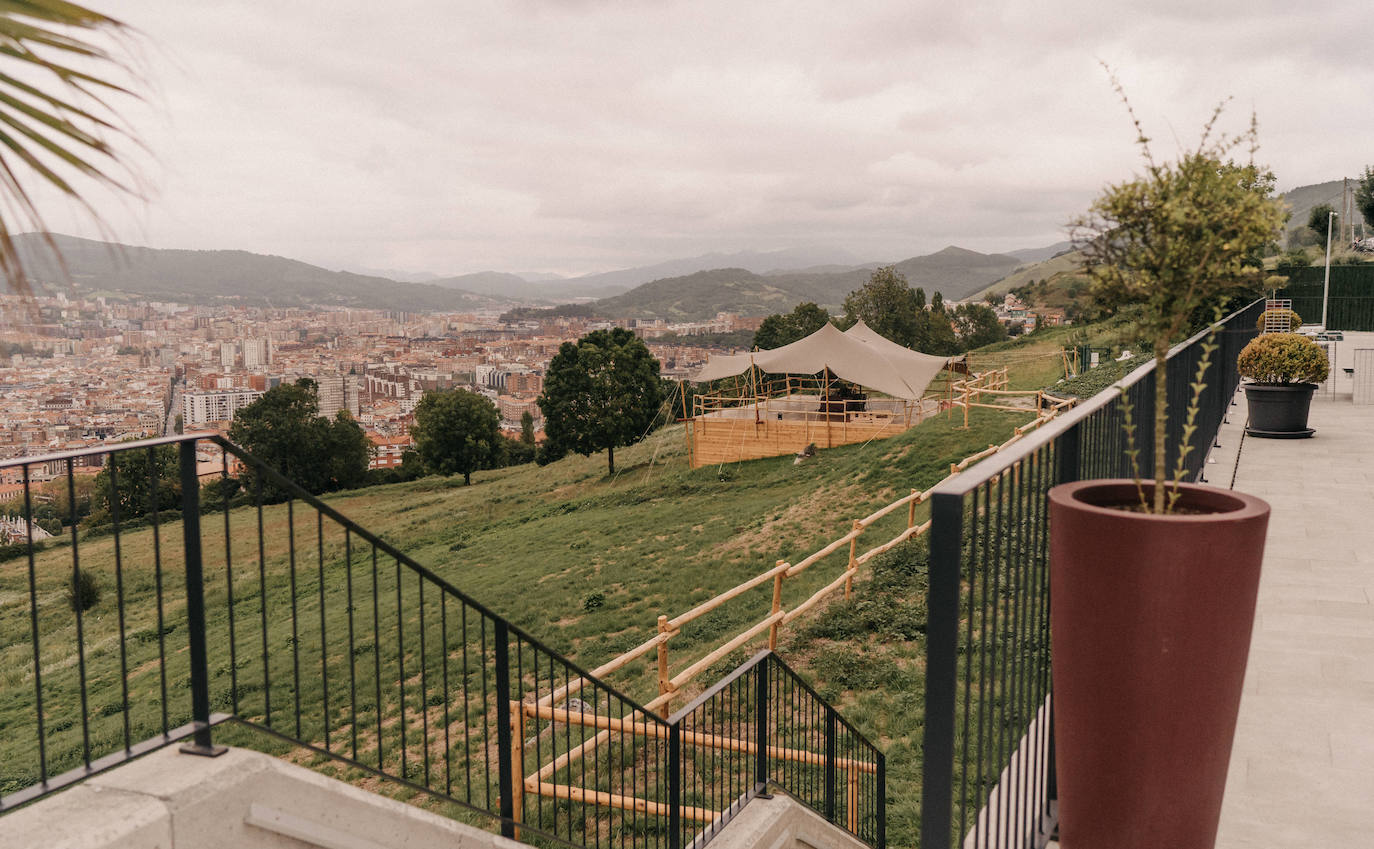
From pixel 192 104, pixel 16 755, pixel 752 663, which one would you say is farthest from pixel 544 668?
pixel 192 104

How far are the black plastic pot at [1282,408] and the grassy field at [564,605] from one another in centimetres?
435

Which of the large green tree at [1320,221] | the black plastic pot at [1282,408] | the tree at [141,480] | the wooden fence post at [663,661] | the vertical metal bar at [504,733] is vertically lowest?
the wooden fence post at [663,661]

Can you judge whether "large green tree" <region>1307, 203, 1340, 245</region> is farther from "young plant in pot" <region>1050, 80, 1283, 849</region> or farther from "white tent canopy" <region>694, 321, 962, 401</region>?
"young plant in pot" <region>1050, 80, 1283, 849</region>

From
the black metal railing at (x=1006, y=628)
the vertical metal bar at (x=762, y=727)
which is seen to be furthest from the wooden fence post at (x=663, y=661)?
the black metal railing at (x=1006, y=628)

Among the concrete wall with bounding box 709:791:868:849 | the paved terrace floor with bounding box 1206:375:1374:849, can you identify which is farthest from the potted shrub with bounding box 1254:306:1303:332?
the concrete wall with bounding box 709:791:868:849

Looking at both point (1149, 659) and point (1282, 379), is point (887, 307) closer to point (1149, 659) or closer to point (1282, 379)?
point (1282, 379)

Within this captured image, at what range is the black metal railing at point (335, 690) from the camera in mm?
3041

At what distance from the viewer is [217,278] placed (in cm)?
12912

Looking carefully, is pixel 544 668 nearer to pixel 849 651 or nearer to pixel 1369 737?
pixel 849 651

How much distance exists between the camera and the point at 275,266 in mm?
168500

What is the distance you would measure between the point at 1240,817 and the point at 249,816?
3.37 metres

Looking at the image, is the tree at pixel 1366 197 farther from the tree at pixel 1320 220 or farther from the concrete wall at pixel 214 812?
the concrete wall at pixel 214 812

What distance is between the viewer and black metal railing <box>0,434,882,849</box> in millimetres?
3041

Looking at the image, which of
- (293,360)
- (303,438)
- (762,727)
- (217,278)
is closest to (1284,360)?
(762,727)
